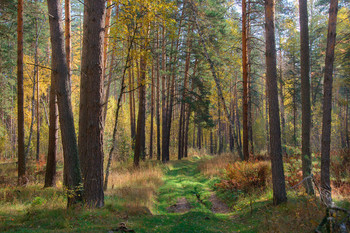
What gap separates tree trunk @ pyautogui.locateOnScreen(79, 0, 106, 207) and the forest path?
4.54 ft

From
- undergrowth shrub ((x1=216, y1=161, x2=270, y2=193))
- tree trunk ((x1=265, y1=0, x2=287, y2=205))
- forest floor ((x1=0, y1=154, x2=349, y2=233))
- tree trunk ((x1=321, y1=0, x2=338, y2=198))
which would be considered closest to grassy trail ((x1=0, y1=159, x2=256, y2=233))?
forest floor ((x1=0, y1=154, x2=349, y2=233))

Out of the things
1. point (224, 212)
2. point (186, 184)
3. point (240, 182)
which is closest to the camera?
point (224, 212)

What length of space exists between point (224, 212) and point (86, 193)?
4705 mm

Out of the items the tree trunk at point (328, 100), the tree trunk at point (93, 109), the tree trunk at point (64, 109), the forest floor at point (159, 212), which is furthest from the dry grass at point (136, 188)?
the tree trunk at point (328, 100)

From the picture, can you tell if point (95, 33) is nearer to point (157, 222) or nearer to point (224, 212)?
point (157, 222)

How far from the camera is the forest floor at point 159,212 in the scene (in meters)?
4.83

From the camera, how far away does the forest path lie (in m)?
5.31

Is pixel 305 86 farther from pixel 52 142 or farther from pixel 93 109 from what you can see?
pixel 52 142

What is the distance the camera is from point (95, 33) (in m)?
6.05

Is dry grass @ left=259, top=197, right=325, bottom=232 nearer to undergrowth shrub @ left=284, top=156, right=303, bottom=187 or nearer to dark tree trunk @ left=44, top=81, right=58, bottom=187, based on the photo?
undergrowth shrub @ left=284, top=156, right=303, bottom=187

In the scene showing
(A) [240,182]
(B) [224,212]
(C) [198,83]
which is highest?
(C) [198,83]

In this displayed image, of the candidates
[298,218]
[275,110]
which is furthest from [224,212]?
[275,110]

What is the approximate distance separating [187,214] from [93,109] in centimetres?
377

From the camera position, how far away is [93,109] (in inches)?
238
